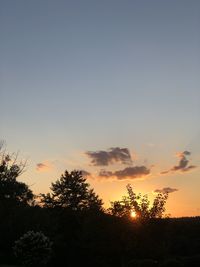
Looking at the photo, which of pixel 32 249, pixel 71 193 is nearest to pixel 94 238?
pixel 32 249

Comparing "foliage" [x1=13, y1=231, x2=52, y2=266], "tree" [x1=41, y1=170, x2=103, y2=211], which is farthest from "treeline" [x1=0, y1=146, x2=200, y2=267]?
"tree" [x1=41, y1=170, x2=103, y2=211]

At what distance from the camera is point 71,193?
91.9 m

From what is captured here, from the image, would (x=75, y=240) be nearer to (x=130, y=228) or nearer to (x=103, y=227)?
(x=103, y=227)

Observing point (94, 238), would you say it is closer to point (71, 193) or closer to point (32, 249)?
point (32, 249)

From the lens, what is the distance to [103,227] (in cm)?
4041

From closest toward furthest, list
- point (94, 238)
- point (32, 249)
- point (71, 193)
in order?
1. point (32, 249)
2. point (94, 238)
3. point (71, 193)

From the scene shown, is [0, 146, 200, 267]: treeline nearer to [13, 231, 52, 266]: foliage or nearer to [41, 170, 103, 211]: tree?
[13, 231, 52, 266]: foliage

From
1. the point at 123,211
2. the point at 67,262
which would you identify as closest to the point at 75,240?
the point at 67,262

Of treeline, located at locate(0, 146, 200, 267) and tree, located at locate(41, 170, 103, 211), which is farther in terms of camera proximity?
tree, located at locate(41, 170, 103, 211)

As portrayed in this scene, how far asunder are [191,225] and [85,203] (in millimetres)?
20680

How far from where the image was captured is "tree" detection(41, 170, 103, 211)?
88.3 meters

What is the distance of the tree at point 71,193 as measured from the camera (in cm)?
8835

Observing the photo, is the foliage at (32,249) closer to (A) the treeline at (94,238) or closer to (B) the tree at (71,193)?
(A) the treeline at (94,238)

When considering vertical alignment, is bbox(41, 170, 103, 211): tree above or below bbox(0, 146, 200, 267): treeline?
above
